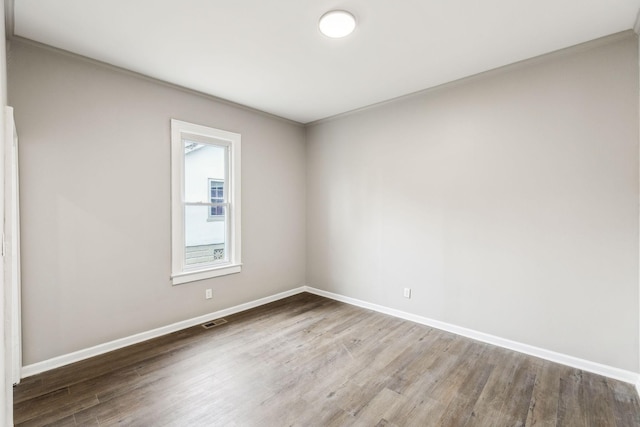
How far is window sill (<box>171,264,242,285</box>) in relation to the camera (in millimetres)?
3408

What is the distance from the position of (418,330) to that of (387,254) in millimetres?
975

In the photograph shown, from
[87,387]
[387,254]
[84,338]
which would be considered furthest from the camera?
[387,254]

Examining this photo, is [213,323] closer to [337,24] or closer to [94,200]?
[94,200]

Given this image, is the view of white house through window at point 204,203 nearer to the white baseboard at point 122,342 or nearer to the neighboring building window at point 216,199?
the neighboring building window at point 216,199

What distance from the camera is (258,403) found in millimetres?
2168

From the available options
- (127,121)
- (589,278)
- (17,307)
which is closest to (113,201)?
(127,121)

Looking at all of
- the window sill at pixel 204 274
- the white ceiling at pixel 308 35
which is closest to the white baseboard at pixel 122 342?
the window sill at pixel 204 274

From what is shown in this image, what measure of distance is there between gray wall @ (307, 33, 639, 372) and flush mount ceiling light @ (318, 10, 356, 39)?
1631 millimetres

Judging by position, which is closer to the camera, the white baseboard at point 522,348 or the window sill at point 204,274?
the white baseboard at point 522,348

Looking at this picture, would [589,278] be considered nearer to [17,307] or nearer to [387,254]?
[387,254]

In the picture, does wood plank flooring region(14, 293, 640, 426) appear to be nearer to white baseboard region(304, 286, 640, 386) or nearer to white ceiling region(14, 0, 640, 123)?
white baseboard region(304, 286, 640, 386)

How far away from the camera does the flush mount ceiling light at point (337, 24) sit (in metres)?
2.15

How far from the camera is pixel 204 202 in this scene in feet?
12.3

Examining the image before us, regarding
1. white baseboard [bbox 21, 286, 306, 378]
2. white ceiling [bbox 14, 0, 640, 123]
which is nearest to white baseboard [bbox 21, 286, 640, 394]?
white baseboard [bbox 21, 286, 306, 378]
